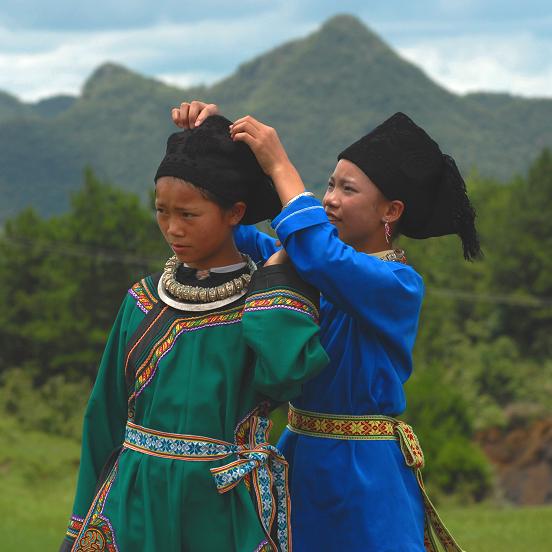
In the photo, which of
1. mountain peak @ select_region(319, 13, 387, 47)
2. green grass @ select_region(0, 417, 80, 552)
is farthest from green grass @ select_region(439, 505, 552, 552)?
mountain peak @ select_region(319, 13, 387, 47)

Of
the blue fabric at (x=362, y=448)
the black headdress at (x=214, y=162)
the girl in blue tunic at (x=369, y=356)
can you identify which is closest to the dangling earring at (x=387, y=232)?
the girl in blue tunic at (x=369, y=356)

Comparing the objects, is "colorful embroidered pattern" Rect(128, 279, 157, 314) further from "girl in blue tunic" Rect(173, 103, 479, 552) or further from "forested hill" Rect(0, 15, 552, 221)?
A: "forested hill" Rect(0, 15, 552, 221)

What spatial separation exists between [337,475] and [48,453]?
18603mm

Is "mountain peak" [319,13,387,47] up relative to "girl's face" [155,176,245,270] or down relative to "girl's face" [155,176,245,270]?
up

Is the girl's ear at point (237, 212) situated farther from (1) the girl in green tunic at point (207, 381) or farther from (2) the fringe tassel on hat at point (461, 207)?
(2) the fringe tassel on hat at point (461, 207)

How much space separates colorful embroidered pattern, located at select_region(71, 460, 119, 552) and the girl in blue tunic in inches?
23.2

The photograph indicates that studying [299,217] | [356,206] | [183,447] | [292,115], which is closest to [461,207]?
[356,206]

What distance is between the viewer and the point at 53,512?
1402cm

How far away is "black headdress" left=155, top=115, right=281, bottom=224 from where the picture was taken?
110 inches

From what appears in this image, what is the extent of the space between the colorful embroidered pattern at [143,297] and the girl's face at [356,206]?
1.93 ft

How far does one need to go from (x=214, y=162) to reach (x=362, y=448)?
935 millimetres

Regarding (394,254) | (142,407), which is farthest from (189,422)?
(394,254)

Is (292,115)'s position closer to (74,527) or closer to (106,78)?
(106,78)

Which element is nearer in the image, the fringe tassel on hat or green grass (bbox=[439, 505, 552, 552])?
the fringe tassel on hat
